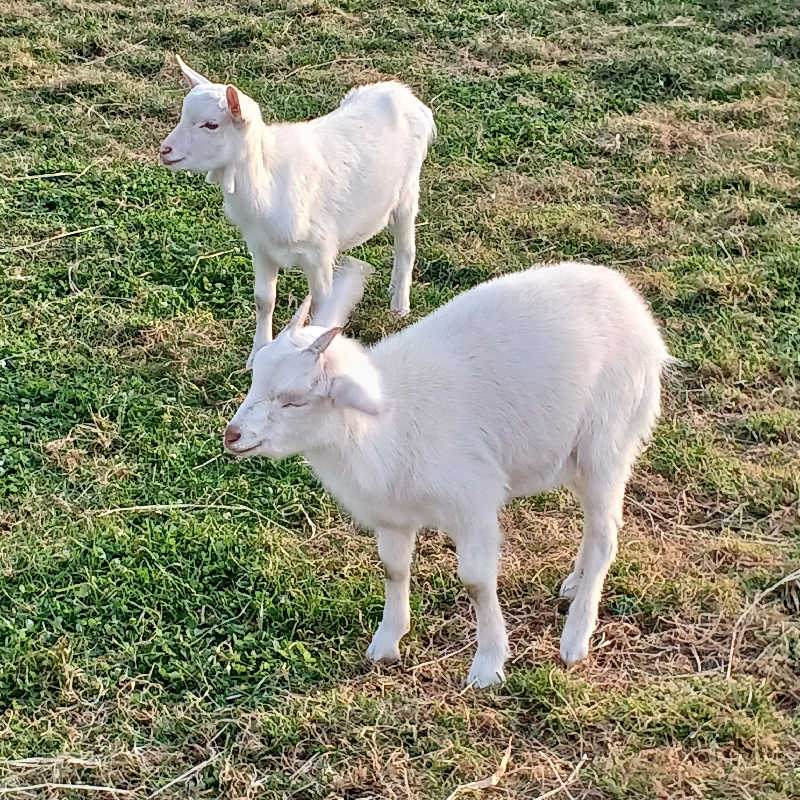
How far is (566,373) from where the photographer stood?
3396mm

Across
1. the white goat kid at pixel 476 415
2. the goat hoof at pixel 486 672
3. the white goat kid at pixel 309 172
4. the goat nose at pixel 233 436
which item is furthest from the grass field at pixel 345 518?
the goat nose at pixel 233 436

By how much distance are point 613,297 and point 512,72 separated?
16.8ft

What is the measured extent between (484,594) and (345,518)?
95 centimetres

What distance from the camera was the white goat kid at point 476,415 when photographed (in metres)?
3.09

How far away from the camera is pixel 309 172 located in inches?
198

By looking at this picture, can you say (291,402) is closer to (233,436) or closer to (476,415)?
(233,436)

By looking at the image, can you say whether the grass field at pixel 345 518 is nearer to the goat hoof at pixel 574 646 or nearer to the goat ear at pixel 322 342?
the goat hoof at pixel 574 646

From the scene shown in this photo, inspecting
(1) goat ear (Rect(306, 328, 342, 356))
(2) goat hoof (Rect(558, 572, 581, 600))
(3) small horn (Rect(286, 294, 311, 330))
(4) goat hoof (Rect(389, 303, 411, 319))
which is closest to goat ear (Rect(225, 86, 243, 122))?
(4) goat hoof (Rect(389, 303, 411, 319))

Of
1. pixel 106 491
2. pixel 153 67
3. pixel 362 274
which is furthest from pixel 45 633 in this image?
pixel 153 67

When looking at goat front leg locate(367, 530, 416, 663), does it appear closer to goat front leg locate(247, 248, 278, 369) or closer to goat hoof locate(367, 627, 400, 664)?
goat hoof locate(367, 627, 400, 664)

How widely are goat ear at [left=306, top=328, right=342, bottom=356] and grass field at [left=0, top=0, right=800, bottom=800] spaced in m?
1.19

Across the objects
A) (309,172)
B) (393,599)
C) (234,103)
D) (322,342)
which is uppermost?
(234,103)

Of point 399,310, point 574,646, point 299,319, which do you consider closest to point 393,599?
point 574,646

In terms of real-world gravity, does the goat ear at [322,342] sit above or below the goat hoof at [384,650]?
above
